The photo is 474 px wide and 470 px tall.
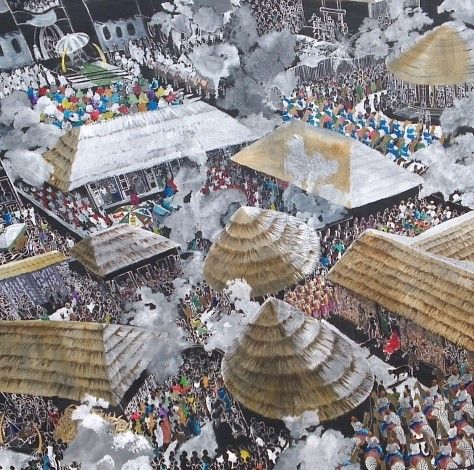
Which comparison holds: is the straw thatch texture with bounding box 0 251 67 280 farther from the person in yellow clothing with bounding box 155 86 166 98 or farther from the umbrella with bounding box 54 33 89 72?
the umbrella with bounding box 54 33 89 72

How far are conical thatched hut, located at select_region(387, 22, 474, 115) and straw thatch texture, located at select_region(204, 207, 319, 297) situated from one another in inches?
484

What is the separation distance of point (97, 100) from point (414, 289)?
66.0 ft

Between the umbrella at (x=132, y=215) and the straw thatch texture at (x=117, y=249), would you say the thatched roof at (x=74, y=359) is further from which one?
the umbrella at (x=132, y=215)

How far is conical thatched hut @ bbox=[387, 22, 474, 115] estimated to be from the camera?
23656mm

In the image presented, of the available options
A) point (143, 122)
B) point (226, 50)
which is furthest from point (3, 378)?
point (226, 50)

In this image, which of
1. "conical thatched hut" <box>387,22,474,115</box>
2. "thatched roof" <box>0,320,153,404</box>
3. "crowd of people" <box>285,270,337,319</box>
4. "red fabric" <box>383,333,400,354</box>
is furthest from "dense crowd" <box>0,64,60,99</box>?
"red fabric" <box>383,333,400,354</box>

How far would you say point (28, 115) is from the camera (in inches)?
966

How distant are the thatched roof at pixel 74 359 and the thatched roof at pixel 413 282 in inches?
206

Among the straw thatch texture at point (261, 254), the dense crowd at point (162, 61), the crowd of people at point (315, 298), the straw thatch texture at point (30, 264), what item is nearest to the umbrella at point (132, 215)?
the straw thatch texture at point (30, 264)

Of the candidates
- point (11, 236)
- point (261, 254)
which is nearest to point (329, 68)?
point (261, 254)

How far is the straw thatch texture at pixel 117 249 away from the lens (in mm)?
16062

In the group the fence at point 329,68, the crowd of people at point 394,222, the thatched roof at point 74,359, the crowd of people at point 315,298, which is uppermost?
the thatched roof at point 74,359

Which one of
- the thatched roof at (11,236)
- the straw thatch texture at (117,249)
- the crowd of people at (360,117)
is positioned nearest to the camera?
the straw thatch texture at (117,249)

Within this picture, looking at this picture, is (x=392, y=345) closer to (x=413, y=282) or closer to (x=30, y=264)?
(x=413, y=282)
